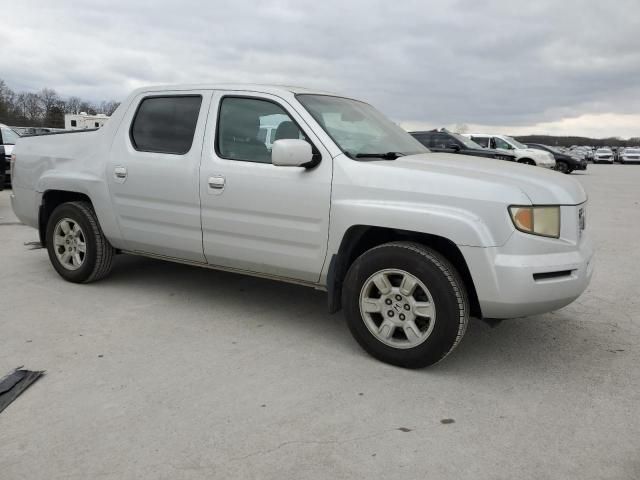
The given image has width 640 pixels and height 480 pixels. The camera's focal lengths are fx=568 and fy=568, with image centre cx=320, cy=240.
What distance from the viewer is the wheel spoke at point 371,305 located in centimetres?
355

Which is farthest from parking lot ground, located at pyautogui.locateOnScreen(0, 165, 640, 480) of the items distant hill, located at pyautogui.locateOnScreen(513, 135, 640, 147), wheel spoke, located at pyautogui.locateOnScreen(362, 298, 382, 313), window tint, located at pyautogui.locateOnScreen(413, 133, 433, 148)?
distant hill, located at pyautogui.locateOnScreen(513, 135, 640, 147)

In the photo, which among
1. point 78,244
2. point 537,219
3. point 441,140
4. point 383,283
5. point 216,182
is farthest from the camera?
point 441,140

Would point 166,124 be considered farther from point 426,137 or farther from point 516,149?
point 516,149

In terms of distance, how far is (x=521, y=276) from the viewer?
3.19m

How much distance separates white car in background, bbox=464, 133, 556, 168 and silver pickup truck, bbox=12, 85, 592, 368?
19322 millimetres

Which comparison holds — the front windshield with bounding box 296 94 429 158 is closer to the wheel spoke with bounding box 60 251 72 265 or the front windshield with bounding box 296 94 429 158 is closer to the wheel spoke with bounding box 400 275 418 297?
the wheel spoke with bounding box 400 275 418 297

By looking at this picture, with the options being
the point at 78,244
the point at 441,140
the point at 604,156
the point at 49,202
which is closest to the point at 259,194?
the point at 78,244

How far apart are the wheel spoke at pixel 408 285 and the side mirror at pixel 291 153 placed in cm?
98

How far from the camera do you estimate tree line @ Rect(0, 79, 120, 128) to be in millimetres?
65625

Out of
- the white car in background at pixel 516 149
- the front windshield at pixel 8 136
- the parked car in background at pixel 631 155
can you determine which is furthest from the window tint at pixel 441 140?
the parked car in background at pixel 631 155

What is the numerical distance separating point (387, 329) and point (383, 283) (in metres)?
0.29

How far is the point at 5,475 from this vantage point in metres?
2.38

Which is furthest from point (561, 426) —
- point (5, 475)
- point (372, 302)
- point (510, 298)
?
point (5, 475)

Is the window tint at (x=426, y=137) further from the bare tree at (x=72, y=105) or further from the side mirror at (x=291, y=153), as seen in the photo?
the bare tree at (x=72, y=105)
